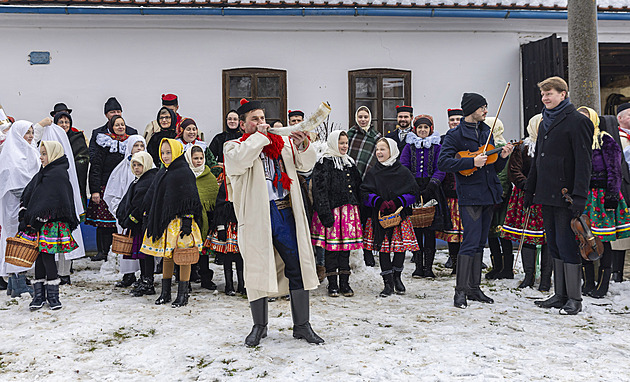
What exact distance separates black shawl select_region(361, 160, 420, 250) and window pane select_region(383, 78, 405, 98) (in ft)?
12.6

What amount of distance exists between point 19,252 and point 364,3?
618 cm

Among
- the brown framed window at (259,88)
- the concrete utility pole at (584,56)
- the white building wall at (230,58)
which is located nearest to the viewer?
the concrete utility pole at (584,56)

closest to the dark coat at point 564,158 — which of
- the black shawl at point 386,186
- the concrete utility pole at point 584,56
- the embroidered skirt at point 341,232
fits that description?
the black shawl at point 386,186

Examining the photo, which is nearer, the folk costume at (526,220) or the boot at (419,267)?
the folk costume at (526,220)

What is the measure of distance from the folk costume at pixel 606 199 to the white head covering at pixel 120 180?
4.91 meters

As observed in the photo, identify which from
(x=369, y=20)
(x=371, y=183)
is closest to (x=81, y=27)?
(x=369, y=20)

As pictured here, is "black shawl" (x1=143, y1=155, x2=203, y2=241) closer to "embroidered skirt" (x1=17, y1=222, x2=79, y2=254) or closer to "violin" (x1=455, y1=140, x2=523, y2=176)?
"embroidered skirt" (x1=17, y1=222, x2=79, y2=254)

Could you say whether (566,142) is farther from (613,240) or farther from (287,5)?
(287,5)

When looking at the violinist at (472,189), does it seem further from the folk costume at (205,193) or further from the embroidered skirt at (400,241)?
the folk costume at (205,193)

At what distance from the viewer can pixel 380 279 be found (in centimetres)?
680

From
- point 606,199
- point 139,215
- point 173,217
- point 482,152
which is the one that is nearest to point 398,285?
point 482,152

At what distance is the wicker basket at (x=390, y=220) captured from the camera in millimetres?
5918

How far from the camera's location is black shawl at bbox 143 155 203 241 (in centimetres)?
565

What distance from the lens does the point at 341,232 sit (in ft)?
19.5
